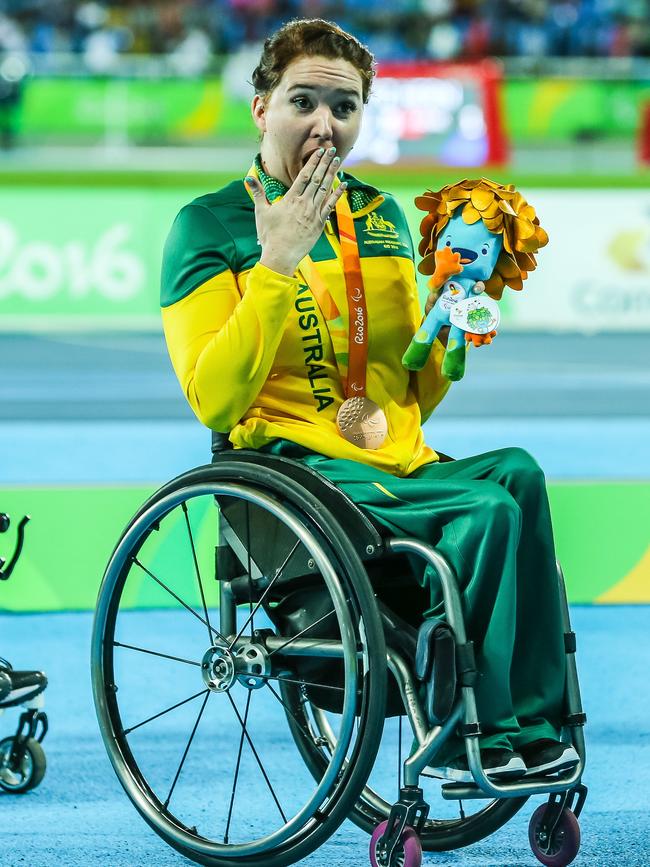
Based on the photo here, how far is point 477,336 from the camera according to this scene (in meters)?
2.66

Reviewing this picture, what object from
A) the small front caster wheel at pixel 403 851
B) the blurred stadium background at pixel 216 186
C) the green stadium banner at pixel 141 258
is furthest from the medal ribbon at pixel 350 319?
the green stadium banner at pixel 141 258

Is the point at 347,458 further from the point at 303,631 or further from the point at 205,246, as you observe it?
the point at 205,246

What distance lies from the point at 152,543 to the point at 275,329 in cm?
226

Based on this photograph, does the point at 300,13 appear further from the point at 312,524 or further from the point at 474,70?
the point at 312,524

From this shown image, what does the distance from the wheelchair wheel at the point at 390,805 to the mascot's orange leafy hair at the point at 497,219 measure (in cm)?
89

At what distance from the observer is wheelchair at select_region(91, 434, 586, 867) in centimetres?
240

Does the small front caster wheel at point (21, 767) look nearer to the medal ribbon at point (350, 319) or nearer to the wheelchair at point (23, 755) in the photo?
the wheelchair at point (23, 755)

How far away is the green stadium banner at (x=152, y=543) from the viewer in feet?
15.2

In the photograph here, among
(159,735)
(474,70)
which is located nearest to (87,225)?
(474,70)

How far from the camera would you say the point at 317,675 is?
2.67 m

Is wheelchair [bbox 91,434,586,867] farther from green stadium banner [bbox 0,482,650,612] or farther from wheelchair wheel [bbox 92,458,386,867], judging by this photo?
green stadium banner [bbox 0,482,650,612]

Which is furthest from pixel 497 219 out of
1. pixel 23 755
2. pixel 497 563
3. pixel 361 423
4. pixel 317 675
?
pixel 23 755

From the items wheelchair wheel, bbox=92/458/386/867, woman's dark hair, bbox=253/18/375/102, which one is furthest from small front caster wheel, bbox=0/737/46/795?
woman's dark hair, bbox=253/18/375/102

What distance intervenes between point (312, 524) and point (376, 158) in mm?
10258
